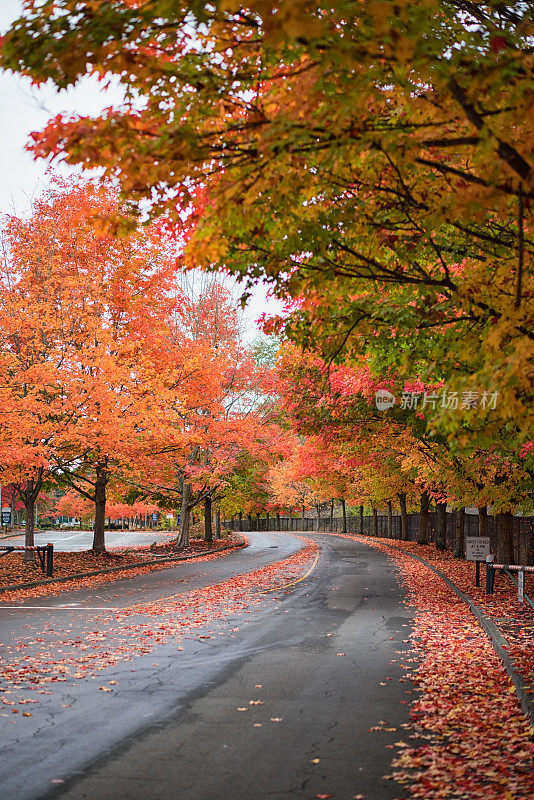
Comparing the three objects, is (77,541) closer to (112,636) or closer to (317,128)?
(112,636)

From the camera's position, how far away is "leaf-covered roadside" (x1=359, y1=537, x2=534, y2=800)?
496 cm

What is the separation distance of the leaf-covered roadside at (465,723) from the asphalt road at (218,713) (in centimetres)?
24

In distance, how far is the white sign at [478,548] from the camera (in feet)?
57.9

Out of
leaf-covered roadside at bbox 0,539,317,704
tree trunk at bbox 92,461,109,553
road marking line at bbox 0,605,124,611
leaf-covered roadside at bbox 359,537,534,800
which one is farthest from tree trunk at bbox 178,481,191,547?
leaf-covered roadside at bbox 359,537,534,800

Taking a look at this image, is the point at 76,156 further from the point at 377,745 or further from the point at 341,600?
the point at 341,600

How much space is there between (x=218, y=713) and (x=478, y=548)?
12.4 meters

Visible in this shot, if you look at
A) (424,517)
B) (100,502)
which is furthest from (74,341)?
(424,517)

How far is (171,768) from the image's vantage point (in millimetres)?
5305

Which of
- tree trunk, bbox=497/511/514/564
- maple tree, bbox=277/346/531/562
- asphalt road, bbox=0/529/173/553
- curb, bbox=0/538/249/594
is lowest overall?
asphalt road, bbox=0/529/173/553

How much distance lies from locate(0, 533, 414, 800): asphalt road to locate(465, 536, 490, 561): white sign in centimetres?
501

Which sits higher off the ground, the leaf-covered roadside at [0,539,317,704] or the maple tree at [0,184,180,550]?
the maple tree at [0,184,180,550]

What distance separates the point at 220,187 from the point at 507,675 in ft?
21.2

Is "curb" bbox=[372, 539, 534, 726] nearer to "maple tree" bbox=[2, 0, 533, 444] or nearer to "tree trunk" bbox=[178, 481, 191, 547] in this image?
"maple tree" bbox=[2, 0, 533, 444]

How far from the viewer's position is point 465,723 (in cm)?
639
